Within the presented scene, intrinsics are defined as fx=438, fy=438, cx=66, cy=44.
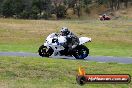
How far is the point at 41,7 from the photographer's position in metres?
100

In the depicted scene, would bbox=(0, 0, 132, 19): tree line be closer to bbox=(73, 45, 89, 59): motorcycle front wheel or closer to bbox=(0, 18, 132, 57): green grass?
bbox=(0, 18, 132, 57): green grass

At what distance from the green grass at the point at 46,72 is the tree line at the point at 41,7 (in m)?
73.4

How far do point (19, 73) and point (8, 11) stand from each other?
254 feet

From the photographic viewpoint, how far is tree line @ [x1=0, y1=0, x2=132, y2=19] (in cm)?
9280

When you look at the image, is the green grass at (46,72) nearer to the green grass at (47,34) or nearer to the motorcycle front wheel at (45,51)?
the motorcycle front wheel at (45,51)

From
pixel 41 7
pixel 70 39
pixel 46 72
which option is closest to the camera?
pixel 46 72

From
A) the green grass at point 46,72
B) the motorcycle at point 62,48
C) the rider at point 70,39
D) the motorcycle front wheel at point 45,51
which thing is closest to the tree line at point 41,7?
the motorcycle front wheel at point 45,51

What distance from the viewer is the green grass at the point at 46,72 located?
48.3 feet

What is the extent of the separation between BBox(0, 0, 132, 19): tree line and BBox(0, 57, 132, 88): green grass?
73.4 m

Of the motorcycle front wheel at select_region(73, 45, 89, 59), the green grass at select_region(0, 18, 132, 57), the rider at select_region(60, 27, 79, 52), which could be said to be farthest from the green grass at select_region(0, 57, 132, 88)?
the green grass at select_region(0, 18, 132, 57)

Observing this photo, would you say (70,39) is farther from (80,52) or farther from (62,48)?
(80,52)

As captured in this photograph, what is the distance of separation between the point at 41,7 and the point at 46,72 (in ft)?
274

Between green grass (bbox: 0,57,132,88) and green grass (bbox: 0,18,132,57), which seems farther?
green grass (bbox: 0,18,132,57)

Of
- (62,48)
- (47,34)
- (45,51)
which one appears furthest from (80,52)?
(47,34)
